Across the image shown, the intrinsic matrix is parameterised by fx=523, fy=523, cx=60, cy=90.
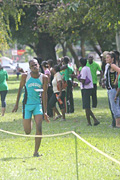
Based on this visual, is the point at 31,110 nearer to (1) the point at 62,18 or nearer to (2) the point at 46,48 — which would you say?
(1) the point at 62,18

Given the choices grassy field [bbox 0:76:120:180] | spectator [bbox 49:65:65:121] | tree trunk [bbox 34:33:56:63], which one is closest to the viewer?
grassy field [bbox 0:76:120:180]

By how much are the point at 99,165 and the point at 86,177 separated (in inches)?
33.6

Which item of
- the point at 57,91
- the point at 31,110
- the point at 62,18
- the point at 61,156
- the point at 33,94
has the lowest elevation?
the point at 61,156

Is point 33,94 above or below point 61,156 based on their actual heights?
above

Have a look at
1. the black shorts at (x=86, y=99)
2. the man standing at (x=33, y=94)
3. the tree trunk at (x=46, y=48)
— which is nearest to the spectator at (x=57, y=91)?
the black shorts at (x=86, y=99)

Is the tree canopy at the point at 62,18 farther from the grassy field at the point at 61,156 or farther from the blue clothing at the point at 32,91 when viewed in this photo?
the blue clothing at the point at 32,91

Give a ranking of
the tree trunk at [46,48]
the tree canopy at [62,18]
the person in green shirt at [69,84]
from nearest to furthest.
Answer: the tree canopy at [62,18] < the person in green shirt at [69,84] < the tree trunk at [46,48]

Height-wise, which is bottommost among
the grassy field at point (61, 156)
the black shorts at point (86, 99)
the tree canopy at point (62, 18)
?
the grassy field at point (61, 156)

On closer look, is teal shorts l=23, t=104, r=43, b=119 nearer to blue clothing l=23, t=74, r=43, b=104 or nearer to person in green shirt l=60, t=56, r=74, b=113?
blue clothing l=23, t=74, r=43, b=104

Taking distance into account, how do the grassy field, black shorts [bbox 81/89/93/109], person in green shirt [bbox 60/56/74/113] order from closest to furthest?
1. the grassy field
2. black shorts [bbox 81/89/93/109]
3. person in green shirt [bbox 60/56/74/113]

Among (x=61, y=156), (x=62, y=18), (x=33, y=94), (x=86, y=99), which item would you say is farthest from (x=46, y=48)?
(x=61, y=156)

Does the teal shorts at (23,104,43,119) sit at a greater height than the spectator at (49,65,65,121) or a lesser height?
greater

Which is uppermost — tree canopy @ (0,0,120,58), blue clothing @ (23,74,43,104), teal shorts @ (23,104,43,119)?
tree canopy @ (0,0,120,58)

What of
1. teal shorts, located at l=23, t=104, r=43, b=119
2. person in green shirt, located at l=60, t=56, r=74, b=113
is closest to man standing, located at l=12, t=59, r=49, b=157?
teal shorts, located at l=23, t=104, r=43, b=119
